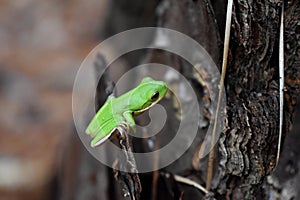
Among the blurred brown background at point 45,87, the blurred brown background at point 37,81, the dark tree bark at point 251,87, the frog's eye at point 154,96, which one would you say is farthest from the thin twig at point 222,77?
the blurred brown background at point 37,81

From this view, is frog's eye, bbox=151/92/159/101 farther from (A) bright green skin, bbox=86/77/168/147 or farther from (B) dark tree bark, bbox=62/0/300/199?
(B) dark tree bark, bbox=62/0/300/199

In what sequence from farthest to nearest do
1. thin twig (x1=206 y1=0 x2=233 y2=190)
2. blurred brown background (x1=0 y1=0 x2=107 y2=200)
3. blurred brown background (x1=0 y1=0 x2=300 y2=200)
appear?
blurred brown background (x1=0 y1=0 x2=107 y2=200)
blurred brown background (x1=0 y1=0 x2=300 y2=200)
thin twig (x1=206 y1=0 x2=233 y2=190)

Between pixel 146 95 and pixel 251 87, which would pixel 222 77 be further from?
pixel 146 95

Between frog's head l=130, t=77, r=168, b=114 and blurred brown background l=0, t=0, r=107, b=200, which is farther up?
blurred brown background l=0, t=0, r=107, b=200

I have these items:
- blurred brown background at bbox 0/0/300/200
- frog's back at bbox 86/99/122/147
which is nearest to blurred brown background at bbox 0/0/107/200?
blurred brown background at bbox 0/0/300/200

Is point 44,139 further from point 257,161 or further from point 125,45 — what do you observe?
point 257,161

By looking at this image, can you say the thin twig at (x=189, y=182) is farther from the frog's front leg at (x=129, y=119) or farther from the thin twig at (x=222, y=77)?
the frog's front leg at (x=129, y=119)

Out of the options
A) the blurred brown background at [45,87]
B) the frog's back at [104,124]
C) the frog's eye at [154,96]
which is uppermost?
the blurred brown background at [45,87]

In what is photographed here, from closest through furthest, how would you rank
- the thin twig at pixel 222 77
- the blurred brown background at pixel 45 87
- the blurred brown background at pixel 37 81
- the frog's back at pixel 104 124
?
the thin twig at pixel 222 77, the frog's back at pixel 104 124, the blurred brown background at pixel 45 87, the blurred brown background at pixel 37 81
